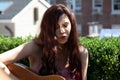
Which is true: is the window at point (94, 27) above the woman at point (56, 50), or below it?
below

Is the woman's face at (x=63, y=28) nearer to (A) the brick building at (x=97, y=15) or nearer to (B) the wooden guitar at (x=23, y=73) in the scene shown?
(B) the wooden guitar at (x=23, y=73)

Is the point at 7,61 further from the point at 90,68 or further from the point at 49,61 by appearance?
the point at 90,68

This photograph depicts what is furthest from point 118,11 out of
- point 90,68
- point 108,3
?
point 90,68

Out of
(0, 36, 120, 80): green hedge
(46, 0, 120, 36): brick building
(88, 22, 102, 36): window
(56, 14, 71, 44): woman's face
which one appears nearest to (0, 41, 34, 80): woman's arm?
(56, 14, 71, 44): woman's face

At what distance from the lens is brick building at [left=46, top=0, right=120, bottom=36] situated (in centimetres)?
2942

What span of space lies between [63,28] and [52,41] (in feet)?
0.39

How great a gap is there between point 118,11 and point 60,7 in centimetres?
2744

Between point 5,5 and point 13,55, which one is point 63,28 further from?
point 5,5

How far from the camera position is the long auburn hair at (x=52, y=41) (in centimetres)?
276

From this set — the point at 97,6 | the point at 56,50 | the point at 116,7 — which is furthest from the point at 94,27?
the point at 56,50

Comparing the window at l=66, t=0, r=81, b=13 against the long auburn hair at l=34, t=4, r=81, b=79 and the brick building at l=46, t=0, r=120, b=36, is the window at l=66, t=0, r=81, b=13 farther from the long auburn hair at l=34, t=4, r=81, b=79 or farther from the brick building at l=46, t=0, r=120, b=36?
the long auburn hair at l=34, t=4, r=81, b=79

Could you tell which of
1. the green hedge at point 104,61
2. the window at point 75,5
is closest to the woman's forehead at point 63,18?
the green hedge at point 104,61

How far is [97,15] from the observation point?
98.0 ft

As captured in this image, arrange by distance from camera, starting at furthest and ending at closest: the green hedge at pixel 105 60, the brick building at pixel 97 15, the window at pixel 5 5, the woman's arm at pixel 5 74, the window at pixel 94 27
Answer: the brick building at pixel 97 15 < the window at pixel 5 5 < the window at pixel 94 27 < the green hedge at pixel 105 60 < the woman's arm at pixel 5 74
